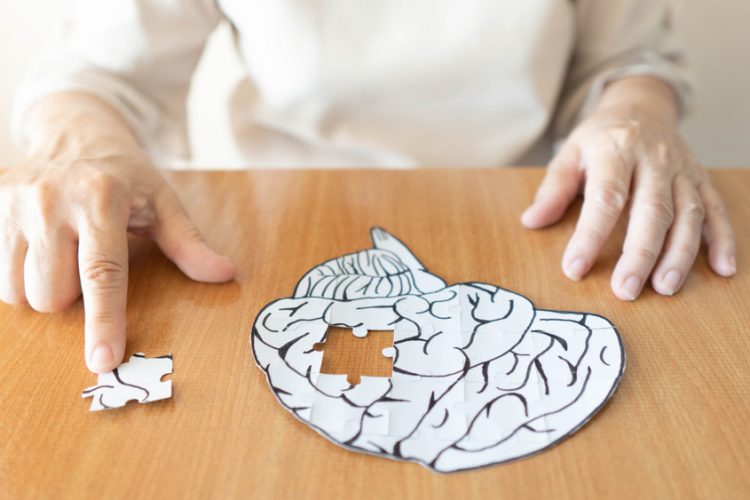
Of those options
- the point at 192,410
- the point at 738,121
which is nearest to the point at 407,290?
the point at 192,410

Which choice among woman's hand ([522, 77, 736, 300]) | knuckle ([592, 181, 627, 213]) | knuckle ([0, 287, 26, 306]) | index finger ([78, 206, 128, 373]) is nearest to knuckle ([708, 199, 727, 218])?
woman's hand ([522, 77, 736, 300])

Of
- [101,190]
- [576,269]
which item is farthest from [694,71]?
[101,190]

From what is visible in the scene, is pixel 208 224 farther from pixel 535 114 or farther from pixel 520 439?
pixel 535 114

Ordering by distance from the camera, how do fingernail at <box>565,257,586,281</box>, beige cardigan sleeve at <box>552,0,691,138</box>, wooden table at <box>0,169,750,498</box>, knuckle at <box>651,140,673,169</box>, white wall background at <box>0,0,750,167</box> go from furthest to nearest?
white wall background at <box>0,0,750,167</box>, beige cardigan sleeve at <box>552,0,691,138</box>, knuckle at <box>651,140,673,169</box>, fingernail at <box>565,257,586,281</box>, wooden table at <box>0,169,750,498</box>

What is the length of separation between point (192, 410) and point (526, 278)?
1.15 feet

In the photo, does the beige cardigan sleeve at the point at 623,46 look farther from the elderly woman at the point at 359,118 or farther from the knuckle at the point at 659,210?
the knuckle at the point at 659,210

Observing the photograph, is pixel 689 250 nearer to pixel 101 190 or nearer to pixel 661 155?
pixel 661 155

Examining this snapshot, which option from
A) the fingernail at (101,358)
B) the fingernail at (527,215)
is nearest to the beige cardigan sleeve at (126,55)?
the fingernail at (101,358)

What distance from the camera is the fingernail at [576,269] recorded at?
0.68 meters

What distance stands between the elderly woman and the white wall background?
400mm

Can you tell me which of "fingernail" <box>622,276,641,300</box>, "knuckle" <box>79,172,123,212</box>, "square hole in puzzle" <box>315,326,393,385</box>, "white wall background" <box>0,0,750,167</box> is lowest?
"white wall background" <box>0,0,750,167</box>

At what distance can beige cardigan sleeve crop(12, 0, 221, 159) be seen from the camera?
931mm

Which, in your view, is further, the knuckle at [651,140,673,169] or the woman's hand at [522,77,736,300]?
the knuckle at [651,140,673,169]

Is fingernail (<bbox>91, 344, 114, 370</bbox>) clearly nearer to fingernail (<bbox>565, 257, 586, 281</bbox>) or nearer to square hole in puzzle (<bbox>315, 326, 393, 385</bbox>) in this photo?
square hole in puzzle (<bbox>315, 326, 393, 385</bbox>)
